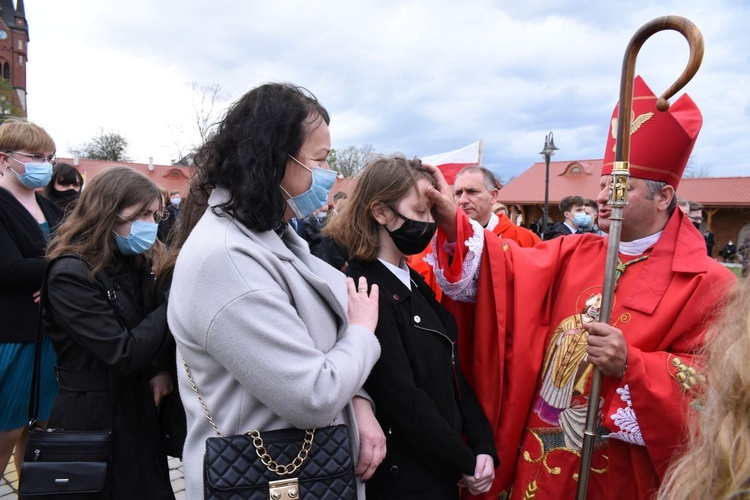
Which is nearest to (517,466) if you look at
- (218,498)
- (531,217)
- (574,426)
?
(574,426)

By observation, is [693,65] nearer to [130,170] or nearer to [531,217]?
[130,170]

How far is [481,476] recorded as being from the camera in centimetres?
183

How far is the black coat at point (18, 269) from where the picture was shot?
8.86 ft

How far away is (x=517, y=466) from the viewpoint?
6.84 feet

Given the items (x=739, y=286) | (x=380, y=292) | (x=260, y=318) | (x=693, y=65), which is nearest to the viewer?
(x=739, y=286)

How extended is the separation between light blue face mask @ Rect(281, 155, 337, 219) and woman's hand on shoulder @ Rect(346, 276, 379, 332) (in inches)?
11.5

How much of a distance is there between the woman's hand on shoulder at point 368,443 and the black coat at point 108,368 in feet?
3.49

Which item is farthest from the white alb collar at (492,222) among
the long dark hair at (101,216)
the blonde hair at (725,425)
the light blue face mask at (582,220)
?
the light blue face mask at (582,220)

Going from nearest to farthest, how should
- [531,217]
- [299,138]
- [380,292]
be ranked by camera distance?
[299,138] → [380,292] → [531,217]

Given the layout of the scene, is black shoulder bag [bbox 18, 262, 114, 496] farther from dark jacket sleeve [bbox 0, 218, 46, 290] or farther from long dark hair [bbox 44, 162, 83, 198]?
long dark hair [bbox 44, 162, 83, 198]

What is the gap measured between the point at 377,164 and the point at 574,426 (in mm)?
1315

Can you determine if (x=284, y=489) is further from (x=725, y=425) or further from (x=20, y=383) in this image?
(x=20, y=383)

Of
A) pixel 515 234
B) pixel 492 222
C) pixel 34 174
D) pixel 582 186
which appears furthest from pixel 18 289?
pixel 582 186

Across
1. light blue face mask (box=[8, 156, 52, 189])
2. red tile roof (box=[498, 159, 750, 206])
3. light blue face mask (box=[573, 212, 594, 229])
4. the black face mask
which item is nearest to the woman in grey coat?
the black face mask
